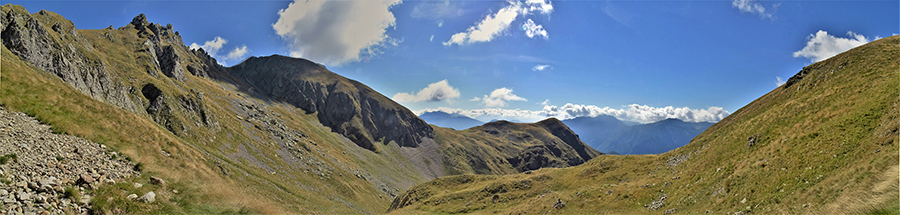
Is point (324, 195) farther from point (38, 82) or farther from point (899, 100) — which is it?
point (899, 100)

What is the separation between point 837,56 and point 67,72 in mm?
143082

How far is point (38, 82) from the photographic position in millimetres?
27625

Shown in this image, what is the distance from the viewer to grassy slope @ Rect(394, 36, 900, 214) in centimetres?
1894

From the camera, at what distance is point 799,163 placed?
24.5 m

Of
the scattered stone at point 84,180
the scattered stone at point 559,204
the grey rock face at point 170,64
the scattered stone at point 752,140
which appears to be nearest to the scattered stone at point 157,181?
the scattered stone at point 84,180

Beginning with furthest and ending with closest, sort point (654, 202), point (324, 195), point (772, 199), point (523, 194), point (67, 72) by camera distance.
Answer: point (324, 195) < point (67, 72) < point (523, 194) < point (654, 202) < point (772, 199)

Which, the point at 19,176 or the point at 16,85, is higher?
the point at 16,85

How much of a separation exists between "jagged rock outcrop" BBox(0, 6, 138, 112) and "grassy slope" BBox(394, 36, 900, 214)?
87.9 m

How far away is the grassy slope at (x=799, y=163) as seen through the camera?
18.9 metres

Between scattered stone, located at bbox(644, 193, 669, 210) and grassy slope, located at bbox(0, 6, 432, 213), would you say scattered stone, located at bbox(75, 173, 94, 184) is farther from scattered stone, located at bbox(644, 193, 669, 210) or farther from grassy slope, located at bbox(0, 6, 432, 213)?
scattered stone, located at bbox(644, 193, 669, 210)

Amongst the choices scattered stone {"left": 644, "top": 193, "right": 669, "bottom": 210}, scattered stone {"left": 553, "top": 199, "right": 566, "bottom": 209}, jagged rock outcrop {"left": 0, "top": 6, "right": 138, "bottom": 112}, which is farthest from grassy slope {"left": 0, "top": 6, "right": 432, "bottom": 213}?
scattered stone {"left": 644, "top": 193, "right": 669, "bottom": 210}

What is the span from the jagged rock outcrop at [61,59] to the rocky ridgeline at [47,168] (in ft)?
224

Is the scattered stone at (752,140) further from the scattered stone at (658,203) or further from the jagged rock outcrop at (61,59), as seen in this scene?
the jagged rock outcrop at (61,59)

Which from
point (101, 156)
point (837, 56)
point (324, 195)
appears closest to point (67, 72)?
point (324, 195)
